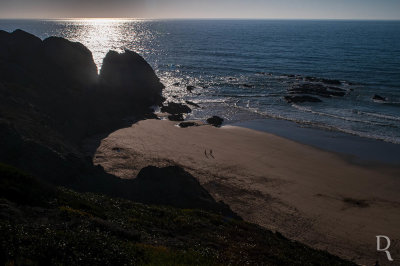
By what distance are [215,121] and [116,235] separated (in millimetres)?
36140

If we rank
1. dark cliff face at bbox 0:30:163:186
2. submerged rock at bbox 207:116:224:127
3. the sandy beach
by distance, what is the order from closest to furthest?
the sandy beach < dark cliff face at bbox 0:30:163:186 < submerged rock at bbox 207:116:224:127

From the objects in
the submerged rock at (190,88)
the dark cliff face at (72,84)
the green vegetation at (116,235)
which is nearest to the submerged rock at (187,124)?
the dark cliff face at (72,84)

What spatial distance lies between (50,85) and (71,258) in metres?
41.5

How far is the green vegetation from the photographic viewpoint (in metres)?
12.0

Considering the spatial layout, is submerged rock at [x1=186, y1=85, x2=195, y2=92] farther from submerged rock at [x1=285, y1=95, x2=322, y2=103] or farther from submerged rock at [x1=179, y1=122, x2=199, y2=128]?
→ submerged rock at [x1=179, y1=122, x2=199, y2=128]

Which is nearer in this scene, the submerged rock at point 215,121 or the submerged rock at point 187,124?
the submerged rock at point 187,124

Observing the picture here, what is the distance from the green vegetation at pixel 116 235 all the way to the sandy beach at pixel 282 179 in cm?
434

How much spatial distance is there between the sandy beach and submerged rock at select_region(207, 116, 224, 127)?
7.20ft

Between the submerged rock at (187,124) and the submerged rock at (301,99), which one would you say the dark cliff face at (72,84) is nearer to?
the submerged rock at (187,124)

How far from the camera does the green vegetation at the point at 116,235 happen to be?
12023mm

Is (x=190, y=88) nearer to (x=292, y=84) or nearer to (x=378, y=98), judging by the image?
(x=292, y=84)

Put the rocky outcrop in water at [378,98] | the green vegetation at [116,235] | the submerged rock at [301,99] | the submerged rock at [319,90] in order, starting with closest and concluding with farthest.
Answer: the green vegetation at [116,235] → the rocky outcrop in water at [378,98] → the submerged rock at [301,99] → the submerged rock at [319,90]

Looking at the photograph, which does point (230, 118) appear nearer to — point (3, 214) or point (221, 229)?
point (221, 229)

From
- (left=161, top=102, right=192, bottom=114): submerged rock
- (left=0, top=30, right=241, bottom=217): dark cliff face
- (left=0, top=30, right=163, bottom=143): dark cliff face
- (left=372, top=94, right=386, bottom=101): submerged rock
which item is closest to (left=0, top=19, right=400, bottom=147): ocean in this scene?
(left=372, top=94, right=386, bottom=101): submerged rock
